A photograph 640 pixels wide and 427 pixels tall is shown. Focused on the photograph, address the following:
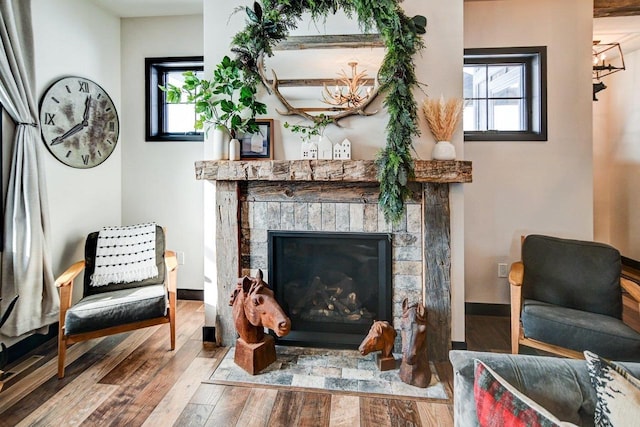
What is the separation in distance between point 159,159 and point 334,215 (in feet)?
6.52

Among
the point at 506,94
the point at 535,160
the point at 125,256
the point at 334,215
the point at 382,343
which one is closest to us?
the point at 382,343

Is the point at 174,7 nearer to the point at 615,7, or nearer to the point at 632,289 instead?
the point at 615,7

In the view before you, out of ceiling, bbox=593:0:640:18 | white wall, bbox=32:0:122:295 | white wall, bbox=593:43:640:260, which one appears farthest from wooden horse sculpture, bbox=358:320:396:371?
white wall, bbox=593:43:640:260

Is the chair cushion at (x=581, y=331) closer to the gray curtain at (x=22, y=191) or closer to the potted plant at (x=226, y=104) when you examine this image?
the potted plant at (x=226, y=104)

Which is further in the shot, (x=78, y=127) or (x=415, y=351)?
(x=78, y=127)

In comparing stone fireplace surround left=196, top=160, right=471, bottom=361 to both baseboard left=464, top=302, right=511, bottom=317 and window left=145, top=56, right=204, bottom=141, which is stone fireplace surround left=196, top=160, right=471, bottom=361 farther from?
window left=145, top=56, right=204, bottom=141

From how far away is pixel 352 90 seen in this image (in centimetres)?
244

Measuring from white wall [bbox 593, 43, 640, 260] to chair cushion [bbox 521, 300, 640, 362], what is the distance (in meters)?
3.18

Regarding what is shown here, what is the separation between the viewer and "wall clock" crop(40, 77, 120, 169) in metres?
2.70

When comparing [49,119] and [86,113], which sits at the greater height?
[86,113]

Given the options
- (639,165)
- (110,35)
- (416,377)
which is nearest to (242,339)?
(416,377)

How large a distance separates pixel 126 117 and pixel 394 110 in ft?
8.68

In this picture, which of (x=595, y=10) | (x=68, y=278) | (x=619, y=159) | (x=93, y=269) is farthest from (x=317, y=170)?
(x=619, y=159)

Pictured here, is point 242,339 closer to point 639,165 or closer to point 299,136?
point 299,136
